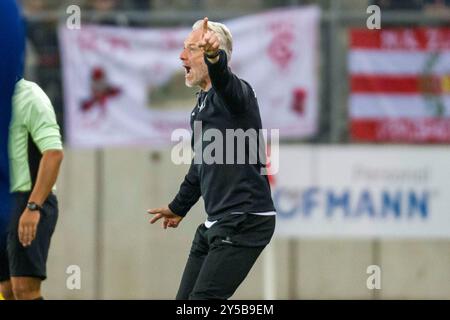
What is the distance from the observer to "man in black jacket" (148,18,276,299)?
718 centimetres

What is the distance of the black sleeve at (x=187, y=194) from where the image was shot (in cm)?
774

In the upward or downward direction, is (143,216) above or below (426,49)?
below

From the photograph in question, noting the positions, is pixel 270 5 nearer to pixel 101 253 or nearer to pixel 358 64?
pixel 358 64

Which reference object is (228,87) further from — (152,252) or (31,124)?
(152,252)

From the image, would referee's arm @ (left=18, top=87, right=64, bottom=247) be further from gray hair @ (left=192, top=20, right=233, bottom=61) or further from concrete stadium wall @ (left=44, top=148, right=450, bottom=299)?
concrete stadium wall @ (left=44, top=148, right=450, bottom=299)

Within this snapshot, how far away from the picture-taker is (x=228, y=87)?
6852mm

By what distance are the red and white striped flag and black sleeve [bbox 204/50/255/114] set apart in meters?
5.53

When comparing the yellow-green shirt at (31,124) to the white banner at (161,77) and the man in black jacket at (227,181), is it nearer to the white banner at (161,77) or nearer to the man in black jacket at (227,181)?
the man in black jacket at (227,181)

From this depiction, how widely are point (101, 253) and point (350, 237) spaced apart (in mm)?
2472

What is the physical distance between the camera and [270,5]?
41.2 ft

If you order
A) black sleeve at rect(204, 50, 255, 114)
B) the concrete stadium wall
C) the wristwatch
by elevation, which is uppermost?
black sleeve at rect(204, 50, 255, 114)

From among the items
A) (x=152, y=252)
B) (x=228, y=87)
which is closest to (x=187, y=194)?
A: (x=228, y=87)

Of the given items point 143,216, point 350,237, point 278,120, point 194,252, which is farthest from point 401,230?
point 194,252

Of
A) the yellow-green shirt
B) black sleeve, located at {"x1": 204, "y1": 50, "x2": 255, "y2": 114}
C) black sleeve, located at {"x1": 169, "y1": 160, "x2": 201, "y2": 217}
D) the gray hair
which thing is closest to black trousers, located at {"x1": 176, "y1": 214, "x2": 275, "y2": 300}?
black sleeve, located at {"x1": 169, "y1": 160, "x2": 201, "y2": 217}
